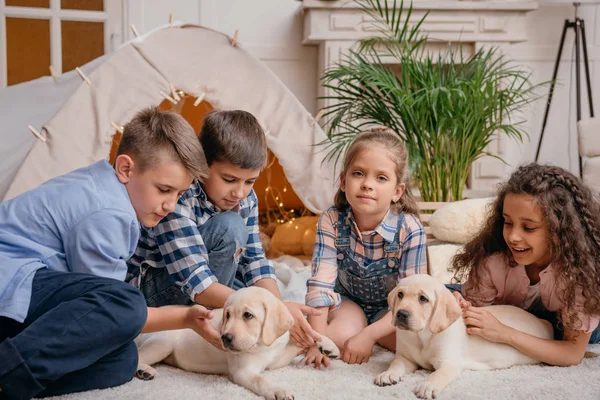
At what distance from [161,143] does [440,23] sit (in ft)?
9.76

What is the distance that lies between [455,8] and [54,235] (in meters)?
3.27

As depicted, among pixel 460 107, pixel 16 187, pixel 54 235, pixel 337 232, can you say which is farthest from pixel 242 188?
pixel 460 107

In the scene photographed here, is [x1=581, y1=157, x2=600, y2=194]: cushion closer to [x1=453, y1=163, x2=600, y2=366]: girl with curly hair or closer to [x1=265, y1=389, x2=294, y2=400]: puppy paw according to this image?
[x1=453, y1=163, x2=600, y2=366]: girl with curly hair

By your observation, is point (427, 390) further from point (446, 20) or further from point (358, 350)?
point (446, 20)

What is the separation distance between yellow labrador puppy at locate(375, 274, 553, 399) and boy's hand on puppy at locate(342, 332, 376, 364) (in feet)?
0.34

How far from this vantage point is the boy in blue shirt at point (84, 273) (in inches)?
48.3

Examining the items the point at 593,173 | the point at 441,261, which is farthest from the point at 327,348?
the point at 593,173

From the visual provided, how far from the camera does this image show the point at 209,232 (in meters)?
1.72

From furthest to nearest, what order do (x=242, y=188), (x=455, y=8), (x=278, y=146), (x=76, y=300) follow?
(x=455, y=8) → (x=278, y=146) → (x=242, y=188) → (x=76, y=300)

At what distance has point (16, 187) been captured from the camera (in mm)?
2312

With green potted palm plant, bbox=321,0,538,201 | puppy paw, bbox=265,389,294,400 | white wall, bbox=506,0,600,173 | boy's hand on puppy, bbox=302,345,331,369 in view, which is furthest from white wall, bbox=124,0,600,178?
puppy paw, bbox=265,389,294,400

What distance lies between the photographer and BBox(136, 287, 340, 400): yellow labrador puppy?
1.33m

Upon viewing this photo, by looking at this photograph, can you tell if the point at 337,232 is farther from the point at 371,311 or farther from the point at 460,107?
the point at 460,107

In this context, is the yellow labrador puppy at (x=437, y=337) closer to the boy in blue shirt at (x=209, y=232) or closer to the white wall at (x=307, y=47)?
the boy in blue shirt at (x=209, y=232)
